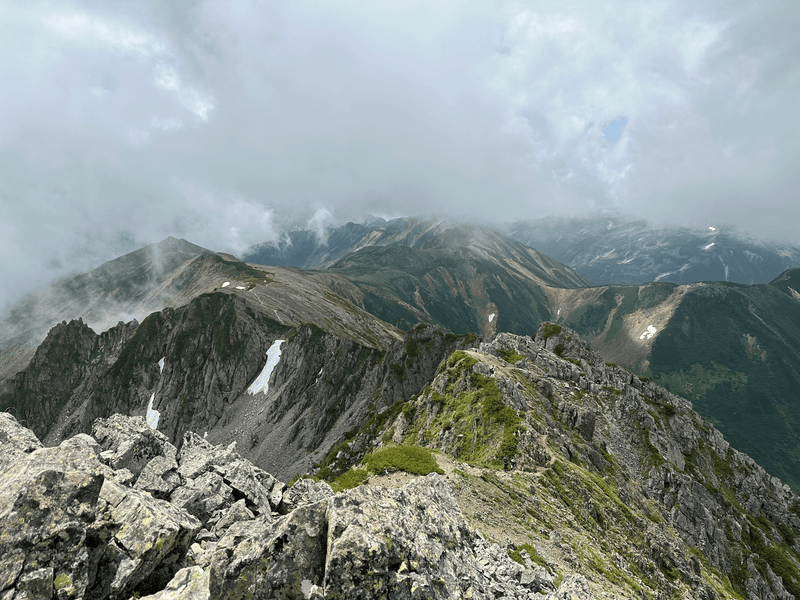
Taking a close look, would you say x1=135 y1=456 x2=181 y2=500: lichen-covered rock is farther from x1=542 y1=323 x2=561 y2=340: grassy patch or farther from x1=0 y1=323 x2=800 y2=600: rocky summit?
x1=542 y1=323 x2=561 y2=340: grassy patch

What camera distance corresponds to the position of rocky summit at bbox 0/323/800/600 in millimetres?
11133

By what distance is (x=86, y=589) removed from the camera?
11.0 metres

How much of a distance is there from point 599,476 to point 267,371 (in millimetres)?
150564

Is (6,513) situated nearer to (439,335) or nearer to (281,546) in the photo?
(281,546)

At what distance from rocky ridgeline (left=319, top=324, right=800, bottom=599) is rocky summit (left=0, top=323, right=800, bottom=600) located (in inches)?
12.0

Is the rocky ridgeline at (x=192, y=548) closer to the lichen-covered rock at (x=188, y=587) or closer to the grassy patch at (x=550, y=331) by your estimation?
the lichen-covered rock at (x=188, y=587)

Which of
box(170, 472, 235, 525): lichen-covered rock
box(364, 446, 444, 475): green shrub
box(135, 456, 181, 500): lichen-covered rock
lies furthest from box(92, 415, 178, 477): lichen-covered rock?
box(364, 446, 444, 475): green shrub

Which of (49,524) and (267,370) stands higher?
(49,524)

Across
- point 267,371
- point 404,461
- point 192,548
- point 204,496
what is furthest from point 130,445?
point 267,371

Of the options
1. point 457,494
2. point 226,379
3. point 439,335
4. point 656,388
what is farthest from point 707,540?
point 226,379

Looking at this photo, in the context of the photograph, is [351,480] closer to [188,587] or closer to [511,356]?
[188,587]

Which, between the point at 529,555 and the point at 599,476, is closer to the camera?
the point at 529,555

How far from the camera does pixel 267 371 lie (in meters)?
172

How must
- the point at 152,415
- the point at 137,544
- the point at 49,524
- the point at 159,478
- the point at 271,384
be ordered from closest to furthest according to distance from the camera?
the point at 49,524, the point at 137,544, the point at 159,478, the point at 271,384, the point at 152,415
